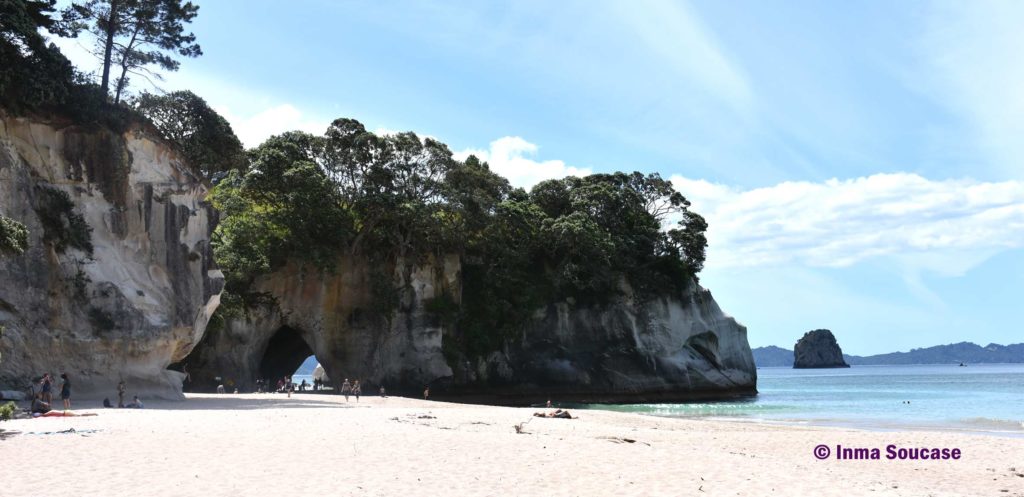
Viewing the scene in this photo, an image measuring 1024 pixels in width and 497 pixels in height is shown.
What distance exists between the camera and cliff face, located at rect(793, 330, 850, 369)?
541ft

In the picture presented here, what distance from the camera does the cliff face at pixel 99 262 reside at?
2120 centimetres

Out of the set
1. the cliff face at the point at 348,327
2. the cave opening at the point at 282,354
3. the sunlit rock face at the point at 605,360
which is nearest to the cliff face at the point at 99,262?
the cliff face at the point at 348,327

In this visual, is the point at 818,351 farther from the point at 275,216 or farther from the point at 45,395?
the point at 45,395

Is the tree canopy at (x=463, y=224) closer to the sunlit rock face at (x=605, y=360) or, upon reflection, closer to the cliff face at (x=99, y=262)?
the sunlit rock face at (x=605, y=360)

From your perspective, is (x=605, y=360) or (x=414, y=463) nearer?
(x=414, y=463)

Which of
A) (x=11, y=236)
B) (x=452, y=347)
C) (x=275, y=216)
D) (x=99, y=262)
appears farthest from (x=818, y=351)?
(x=11, y=236)

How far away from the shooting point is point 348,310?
40.0m

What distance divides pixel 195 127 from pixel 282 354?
16.2 m

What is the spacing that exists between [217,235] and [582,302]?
22.0 metres

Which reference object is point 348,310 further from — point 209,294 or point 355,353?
point 209,294

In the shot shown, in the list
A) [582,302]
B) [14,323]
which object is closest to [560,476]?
[14,323]

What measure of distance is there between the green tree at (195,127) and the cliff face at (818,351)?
149570 mm

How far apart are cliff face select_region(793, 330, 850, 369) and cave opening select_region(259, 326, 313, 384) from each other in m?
140

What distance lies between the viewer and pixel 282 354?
162 ft
